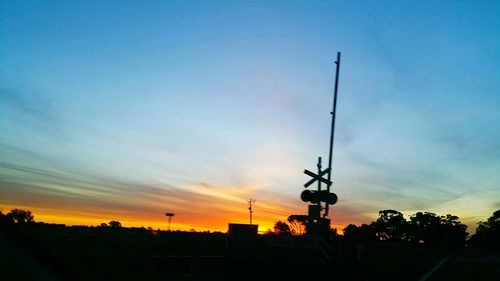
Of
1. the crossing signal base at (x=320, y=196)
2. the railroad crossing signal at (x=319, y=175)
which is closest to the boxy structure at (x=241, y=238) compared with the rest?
the crossing signal base at (x=320, y=196)

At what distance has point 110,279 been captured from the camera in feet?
39.1

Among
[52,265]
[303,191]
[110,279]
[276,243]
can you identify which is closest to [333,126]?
[303,191]

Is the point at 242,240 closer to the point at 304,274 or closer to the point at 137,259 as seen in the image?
the point at 137,259

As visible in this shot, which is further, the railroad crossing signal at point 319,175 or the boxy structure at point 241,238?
the boxy structure at point 241,238

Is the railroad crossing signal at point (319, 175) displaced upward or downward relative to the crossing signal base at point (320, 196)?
upward

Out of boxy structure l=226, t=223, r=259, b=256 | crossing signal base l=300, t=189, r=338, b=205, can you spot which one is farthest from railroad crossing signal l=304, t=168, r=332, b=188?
boxy structure l=226, t=223, r=259, b=256

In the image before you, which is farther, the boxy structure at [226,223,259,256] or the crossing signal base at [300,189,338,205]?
the boxy structure at [226,223,259,256]

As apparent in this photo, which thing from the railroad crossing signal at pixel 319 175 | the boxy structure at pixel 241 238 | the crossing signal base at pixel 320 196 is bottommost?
the boxy structure at pixel 241 238

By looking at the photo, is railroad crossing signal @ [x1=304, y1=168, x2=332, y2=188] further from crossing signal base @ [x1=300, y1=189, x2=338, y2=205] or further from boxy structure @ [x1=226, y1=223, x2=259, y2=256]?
boxy structure @ [x1=226, y1=223, x2=259, y2=256]

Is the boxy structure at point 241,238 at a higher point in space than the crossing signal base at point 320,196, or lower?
lower

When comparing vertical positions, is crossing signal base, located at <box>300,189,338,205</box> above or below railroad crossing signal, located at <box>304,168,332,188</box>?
below

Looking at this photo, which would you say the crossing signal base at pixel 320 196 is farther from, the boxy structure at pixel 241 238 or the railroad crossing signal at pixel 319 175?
the boxy structure at pixel 241 238

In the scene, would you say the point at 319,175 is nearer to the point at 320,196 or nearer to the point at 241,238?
the point at 320,196

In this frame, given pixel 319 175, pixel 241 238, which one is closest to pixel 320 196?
pixel 319 175
